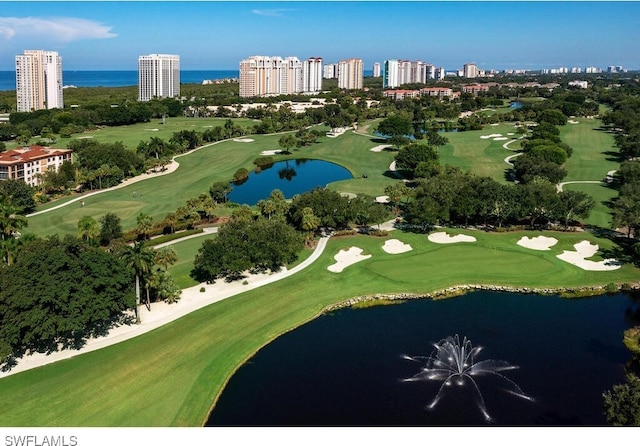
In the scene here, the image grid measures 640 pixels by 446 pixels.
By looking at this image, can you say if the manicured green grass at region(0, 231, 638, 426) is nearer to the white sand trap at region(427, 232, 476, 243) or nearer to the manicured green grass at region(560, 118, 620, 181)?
the white sand trap at region(427, 232, 476, 243)

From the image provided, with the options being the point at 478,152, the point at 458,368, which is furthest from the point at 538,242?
the point at 478,152

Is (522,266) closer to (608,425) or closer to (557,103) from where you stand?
(608,425)

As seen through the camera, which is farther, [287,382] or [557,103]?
[557,103]

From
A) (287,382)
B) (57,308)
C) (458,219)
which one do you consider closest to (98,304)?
(57,308)

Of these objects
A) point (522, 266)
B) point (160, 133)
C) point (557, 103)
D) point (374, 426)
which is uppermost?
point (557, 103)

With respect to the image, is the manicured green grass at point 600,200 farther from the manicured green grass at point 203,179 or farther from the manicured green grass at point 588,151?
the manicured green grass at point 203,179

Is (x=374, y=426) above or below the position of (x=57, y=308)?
below
